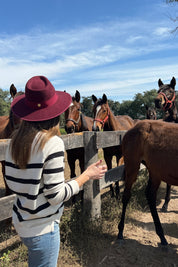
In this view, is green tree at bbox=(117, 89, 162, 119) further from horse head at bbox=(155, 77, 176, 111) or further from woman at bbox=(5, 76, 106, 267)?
woman at bbox=(5, 76, 106, 267)

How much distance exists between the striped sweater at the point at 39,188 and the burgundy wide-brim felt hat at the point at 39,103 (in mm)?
157

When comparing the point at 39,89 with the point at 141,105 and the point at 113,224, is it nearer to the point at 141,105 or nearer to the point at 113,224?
the point at 113,224

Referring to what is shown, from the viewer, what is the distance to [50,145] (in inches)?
49.7

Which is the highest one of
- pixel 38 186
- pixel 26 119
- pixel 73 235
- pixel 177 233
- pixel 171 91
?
pixel 171 91

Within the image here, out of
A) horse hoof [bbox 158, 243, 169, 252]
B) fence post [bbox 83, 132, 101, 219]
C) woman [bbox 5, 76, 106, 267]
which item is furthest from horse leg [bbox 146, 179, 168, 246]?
woman [bbox 5, 76, 106, 267]

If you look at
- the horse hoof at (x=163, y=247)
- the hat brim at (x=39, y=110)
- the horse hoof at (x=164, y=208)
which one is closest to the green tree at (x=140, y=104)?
the horse hoof at (x=164, y=208)

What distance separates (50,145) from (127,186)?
244 centimetres

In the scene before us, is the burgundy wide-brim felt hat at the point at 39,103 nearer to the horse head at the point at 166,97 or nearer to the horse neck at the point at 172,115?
the horse head at the point at 166,97

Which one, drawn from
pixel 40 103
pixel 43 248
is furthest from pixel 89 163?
pixel 40 103

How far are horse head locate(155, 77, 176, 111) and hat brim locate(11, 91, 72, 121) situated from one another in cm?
424

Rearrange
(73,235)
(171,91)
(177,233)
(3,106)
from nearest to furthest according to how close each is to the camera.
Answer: (73,235) < (177,233) < (171,91) < (3,106)

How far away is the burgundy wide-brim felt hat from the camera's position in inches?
50.8

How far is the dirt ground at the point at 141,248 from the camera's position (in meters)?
2.72

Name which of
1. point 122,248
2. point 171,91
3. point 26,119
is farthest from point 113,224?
point 171,91
